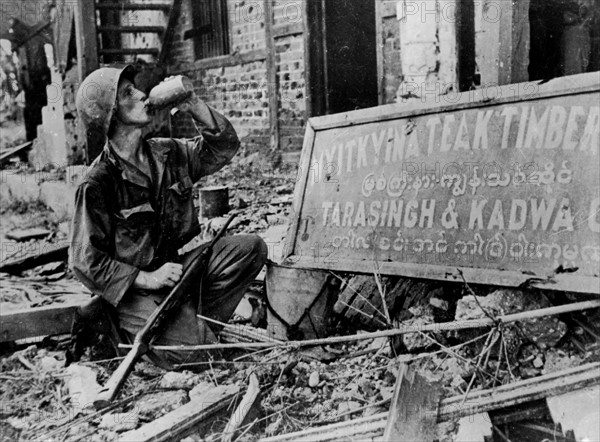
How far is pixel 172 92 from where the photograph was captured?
355 cm

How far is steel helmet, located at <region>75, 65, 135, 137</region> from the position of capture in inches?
142

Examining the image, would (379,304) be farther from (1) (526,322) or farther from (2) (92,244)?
(2) (92,244)

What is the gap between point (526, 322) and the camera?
2.79 m

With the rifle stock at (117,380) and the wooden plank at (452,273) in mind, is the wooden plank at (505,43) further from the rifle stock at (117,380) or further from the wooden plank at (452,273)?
the rifle stock at (117,380)

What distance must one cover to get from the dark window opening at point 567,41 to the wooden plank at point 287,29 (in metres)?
2.90

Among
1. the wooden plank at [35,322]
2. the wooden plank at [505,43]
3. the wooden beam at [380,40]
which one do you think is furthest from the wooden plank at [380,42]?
the wooden plank at [35,322]

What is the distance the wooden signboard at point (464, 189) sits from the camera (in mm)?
2752

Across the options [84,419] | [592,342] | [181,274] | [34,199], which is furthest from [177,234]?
[34,199]

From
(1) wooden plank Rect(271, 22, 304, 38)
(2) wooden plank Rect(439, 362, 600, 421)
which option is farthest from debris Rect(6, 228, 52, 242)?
(2) wooden plank Rect(439, 362, 600, 421)

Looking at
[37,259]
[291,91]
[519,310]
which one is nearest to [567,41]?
[291,91]

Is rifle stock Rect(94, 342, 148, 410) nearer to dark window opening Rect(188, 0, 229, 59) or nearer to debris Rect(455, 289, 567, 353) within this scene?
debris Rect(455, 289, 567, 353)

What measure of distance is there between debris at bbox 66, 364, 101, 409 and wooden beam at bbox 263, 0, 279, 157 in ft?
16.8

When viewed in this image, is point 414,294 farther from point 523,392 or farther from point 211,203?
point 211,203

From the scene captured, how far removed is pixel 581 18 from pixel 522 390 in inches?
180
